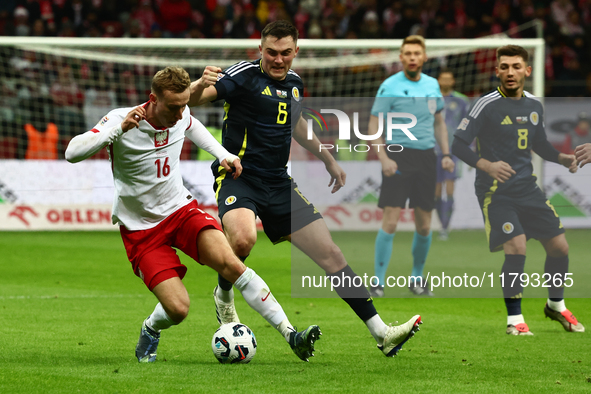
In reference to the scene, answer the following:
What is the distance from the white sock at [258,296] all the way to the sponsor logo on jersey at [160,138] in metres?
0.93

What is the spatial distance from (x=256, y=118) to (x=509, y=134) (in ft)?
6.71

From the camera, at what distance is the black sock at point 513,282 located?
20.1 ft

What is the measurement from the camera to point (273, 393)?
400 centimetres

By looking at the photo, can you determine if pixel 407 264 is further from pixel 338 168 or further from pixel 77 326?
pixel 77 326

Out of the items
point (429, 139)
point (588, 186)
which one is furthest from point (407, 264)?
point (588, 186)

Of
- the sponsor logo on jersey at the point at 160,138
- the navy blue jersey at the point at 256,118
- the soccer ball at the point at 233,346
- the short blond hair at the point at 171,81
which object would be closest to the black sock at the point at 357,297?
the soccer ball at the point at 233,346

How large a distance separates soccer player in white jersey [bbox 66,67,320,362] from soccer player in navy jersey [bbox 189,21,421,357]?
0.29 metres

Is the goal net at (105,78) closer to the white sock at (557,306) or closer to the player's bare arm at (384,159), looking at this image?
the player's bare arm at (384,159)

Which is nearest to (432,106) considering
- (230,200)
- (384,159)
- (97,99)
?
(384,159)

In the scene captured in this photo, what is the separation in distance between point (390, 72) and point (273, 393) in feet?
38.7

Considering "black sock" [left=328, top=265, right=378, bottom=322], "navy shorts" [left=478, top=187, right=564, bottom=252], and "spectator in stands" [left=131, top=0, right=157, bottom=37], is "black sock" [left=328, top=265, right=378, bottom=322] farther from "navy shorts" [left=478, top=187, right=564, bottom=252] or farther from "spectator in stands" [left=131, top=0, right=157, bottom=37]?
"spectator in stands" [left=131, top=0, right=157, bottom=37]

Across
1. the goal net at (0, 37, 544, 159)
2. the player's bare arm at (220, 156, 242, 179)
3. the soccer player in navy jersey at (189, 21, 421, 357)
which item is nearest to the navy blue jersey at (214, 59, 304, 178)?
the soccer player in navy jersey at (189, 21, 421, 357)

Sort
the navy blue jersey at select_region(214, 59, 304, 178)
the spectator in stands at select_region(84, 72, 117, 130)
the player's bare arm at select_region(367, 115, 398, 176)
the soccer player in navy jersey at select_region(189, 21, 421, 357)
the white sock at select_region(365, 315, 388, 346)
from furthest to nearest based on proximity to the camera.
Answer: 1. the spectator in stands at select_region(84, 72, 117, 130)
2. the player's bare arm at select_region(367, 115, 398, 176)
3. the navy blue jersey at select_region(214, 59, 304, 178)
4. the soccer player in navy jersey at select_region(189, 21, 421, 357)
5. the white sock at select_region(365, 315, 388, 346)

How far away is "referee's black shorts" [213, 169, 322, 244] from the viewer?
537cm
